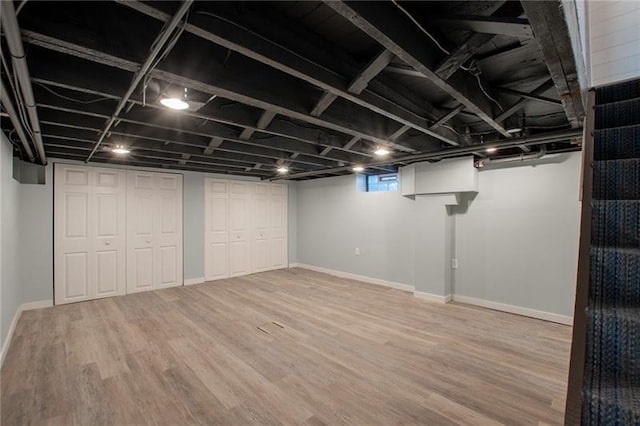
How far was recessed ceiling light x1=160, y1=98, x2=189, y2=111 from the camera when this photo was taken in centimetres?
195

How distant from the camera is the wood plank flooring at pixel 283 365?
199cm

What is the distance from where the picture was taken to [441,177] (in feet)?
14.2

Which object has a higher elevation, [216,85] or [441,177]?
[216,85]

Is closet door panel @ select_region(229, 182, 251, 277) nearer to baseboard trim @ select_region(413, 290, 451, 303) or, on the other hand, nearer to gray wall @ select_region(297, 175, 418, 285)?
gray wall @ select_region(297, 175, 418, 285)

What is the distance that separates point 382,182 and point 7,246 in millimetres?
5392

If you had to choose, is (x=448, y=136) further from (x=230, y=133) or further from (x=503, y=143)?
(x=230, y=133)

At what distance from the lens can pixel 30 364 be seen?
8.56 feet

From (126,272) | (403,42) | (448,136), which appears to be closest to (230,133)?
(403,42)

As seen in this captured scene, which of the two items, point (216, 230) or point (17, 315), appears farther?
point (216, 230)

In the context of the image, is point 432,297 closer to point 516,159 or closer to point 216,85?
point 516,159

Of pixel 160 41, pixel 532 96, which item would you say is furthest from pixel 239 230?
pixel 532 96

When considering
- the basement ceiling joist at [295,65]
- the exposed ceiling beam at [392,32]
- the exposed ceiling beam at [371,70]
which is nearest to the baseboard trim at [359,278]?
the basement ceiling joist at [295,65]

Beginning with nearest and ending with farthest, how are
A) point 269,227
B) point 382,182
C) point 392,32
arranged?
point 392,32 < point 382,182 < point 269,227

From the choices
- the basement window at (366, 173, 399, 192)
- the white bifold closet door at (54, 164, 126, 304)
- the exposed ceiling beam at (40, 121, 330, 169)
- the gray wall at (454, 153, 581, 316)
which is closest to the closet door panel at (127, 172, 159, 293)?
the white bifold closet door at (54, 164, 126, 304)
